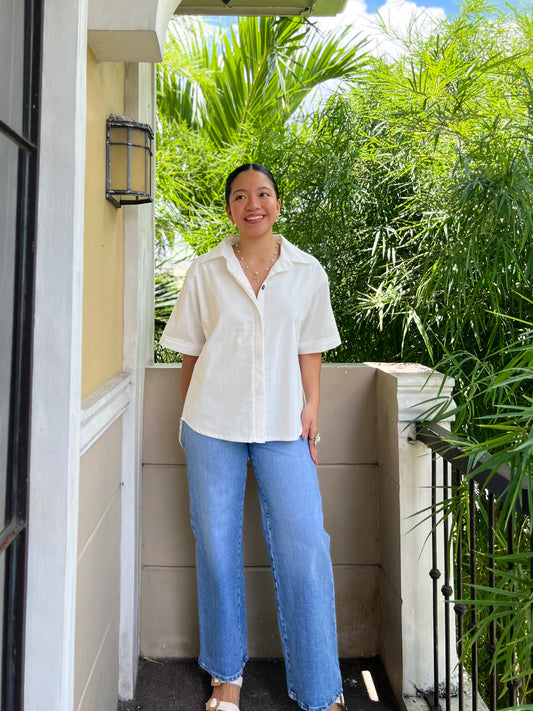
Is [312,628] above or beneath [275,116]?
beneath

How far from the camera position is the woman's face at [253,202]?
176 cm

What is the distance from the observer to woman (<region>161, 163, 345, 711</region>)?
176 centimetres

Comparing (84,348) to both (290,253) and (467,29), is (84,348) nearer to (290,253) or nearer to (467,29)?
(290,253)

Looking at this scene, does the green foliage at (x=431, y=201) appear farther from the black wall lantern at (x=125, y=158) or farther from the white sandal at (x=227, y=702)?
the black wall lantern at (x=125, y=158)

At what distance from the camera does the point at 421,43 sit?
291 cm

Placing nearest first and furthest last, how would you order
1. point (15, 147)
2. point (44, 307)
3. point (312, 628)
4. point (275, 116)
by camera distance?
point (15, 147), point (44, 307), point (312, 628), point (275, 116)

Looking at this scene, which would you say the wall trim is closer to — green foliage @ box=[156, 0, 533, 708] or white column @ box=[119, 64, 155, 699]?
white column @ box=[119, 64, 155, 699]

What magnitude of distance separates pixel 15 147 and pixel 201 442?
1009mm

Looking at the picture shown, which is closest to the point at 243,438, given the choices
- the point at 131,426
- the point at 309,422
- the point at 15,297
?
the point at 309,422

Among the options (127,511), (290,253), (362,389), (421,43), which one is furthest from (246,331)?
(421,43)

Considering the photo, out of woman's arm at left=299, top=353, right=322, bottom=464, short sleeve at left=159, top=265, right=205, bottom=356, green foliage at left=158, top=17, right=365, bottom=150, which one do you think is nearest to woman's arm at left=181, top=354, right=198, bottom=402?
short sleeve at left=159, top=265, right=205, bottom=356

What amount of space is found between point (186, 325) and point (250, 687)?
1.30 m

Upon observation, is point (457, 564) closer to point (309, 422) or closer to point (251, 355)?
point (309, 422)

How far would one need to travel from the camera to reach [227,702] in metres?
1.86
